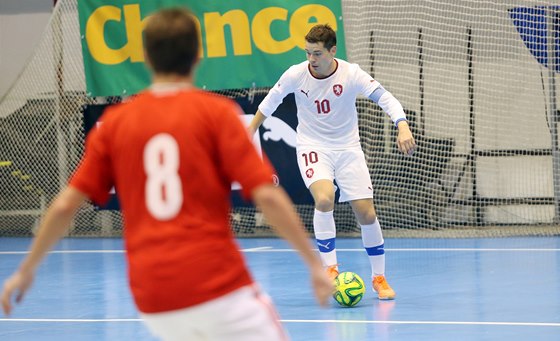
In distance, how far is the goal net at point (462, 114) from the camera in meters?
12.5

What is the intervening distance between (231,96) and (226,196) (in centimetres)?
999

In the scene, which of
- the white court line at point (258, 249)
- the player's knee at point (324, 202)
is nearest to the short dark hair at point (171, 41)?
the player's knee at point (324, 202)

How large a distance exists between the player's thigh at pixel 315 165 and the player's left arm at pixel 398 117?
56 centimetres

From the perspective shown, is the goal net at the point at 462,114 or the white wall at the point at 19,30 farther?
the white wall at the point at 19,30

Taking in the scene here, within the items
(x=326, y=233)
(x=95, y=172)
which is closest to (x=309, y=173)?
(x=326, y=233)

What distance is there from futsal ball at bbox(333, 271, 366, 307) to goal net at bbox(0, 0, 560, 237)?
16.8ft

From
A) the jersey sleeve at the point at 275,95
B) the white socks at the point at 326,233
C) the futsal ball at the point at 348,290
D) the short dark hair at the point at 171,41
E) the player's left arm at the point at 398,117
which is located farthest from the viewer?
the jersey sleeve at the point at 275,95

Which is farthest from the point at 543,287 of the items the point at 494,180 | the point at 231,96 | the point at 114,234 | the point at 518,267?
the point at 114,234

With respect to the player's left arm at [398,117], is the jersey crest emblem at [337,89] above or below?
above

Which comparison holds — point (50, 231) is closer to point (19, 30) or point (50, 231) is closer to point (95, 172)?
point (95, 172)

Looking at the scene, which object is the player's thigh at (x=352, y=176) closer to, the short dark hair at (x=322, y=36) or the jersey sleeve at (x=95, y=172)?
the short dark hair at (x=322, y=36)

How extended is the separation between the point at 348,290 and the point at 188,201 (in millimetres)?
4390

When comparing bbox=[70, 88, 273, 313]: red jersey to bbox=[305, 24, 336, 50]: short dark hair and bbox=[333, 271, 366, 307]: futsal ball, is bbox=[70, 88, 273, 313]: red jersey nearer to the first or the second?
bbox=[333, 271, 366, 307]: futsal ball

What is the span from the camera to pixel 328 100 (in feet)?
25.9
